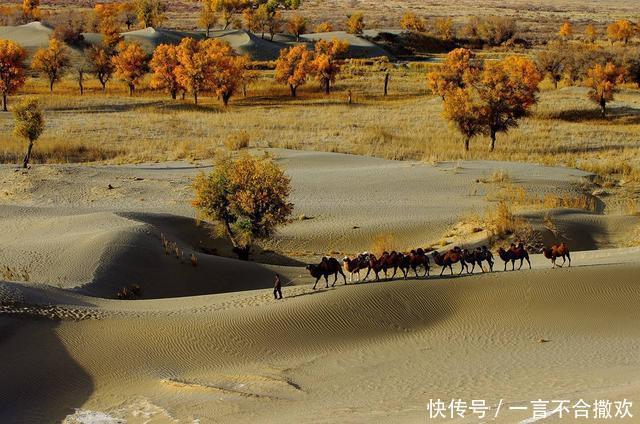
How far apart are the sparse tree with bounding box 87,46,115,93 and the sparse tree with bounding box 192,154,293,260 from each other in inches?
2357

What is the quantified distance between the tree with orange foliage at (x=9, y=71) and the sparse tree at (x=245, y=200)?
155 ft

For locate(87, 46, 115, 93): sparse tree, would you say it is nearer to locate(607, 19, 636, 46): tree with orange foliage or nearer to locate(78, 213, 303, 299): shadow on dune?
locate(78, 213, 303, 299): shadow on dune

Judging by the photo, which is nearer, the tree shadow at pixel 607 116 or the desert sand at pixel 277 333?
the desert sand at pixel 277 333

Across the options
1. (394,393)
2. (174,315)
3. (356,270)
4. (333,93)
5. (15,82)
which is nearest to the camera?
(394,393)

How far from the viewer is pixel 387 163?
43.0 meters

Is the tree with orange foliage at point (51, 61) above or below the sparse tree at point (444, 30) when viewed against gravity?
below

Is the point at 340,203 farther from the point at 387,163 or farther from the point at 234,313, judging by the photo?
the point at 234,313

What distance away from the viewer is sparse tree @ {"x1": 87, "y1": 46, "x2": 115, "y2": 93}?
82.6m

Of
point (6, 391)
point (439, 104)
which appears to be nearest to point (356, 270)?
point (6, 391)

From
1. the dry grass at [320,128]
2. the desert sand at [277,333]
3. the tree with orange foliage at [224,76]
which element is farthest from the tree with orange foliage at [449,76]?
the desert sand at [277,333]

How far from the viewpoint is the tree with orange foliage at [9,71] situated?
6950 cm

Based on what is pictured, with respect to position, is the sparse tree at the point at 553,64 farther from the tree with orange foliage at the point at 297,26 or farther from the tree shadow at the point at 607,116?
the tree with orange foliage at the point at 297,26

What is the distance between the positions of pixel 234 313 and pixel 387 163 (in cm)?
2638

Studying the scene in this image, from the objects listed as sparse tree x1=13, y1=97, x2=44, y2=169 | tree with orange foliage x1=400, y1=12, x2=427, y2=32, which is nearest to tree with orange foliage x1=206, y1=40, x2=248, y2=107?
sparse tree x1=13, y1=97, x2=44, y2=169
